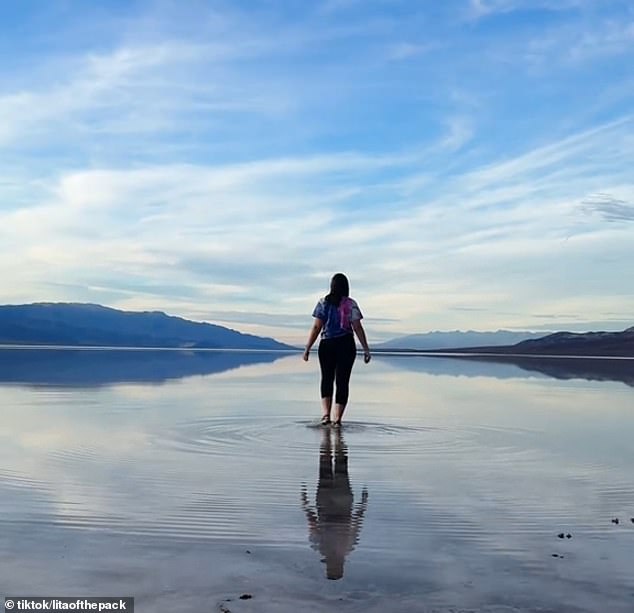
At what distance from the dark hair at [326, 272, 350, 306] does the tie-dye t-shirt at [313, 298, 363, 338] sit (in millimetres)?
64

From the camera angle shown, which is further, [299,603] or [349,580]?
[349,580]

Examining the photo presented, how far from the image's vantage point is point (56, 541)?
539cm

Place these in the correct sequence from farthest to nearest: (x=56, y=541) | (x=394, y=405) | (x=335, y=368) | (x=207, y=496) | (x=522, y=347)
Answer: (x=522, y=347) < (x=394, y=405) < (x=335, y=368) < (x=207, y=496) < (x=56, y=541)

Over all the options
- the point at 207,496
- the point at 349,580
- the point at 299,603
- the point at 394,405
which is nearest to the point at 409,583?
the point at 349,580

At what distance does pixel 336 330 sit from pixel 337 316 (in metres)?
0.21

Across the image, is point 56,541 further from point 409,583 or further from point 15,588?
point 409,583

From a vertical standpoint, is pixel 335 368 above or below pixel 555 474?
above

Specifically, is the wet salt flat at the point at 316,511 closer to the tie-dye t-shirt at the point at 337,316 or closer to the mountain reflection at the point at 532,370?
the tie-dye t-shirt at the point at 337,316

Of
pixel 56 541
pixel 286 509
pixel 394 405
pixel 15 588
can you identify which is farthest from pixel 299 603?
pixel 394 405

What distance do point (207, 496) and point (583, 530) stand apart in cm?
276

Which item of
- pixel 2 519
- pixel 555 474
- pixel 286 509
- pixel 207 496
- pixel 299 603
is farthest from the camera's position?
pixel 555 474

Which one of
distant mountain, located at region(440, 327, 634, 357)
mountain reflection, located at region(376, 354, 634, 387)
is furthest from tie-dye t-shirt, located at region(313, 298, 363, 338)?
distant mountain, located at region(440, 327, 634, 357)

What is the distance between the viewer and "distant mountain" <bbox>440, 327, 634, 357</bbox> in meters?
87.1

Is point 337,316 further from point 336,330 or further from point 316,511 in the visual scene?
point 316,511
